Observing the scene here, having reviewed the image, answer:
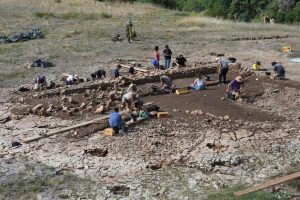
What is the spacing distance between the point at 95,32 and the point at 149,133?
1995cm

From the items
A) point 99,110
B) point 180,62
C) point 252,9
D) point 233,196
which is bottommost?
point 233,196

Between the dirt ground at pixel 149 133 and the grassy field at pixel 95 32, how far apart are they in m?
0.17

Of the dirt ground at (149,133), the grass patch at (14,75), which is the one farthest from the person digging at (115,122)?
the grass patch at (14,75)

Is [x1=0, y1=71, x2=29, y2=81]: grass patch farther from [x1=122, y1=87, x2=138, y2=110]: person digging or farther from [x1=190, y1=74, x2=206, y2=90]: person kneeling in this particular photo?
[x1=190, y1=74, x2=206, y2=90]: person kneeling

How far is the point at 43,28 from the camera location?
3812 centimetres

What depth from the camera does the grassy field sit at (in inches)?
1131

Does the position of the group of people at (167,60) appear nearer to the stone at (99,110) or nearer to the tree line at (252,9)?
the stone at (99,110)

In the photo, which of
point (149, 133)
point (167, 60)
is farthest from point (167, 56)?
point (149, 133)

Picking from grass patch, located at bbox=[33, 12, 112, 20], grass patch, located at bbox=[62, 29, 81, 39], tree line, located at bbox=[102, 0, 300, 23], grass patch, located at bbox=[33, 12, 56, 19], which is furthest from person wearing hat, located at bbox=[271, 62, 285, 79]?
tree line, located at bbox=[102, 0, 300, 23]

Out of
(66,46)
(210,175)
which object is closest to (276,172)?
(210,175)

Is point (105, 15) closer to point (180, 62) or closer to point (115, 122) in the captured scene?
point (180, 62)

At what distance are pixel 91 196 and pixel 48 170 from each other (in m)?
1.99

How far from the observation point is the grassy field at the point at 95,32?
28.7m

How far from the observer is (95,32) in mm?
36531
